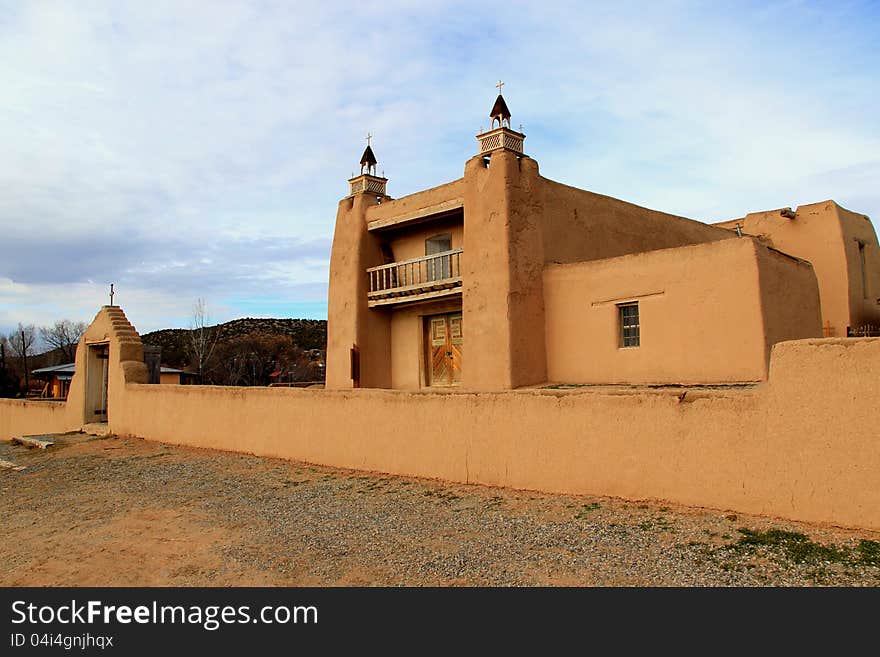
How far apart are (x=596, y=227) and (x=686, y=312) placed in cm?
503

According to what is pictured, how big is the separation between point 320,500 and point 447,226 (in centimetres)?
1027

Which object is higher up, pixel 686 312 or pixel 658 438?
pixel 686 312

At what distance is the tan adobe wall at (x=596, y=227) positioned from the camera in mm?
15547

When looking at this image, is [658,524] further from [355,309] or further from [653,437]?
[355,309]

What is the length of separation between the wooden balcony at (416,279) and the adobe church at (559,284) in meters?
0.05

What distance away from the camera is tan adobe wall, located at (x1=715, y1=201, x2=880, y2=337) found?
1847 centimetres

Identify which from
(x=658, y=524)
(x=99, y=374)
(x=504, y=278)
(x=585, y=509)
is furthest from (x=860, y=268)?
(x=99, y=374)

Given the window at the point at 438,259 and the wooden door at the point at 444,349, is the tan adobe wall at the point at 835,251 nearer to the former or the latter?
the window at the point at 438,259

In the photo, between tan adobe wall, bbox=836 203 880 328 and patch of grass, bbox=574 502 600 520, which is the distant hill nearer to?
tan adobe wall, bbox=836 203 880 328

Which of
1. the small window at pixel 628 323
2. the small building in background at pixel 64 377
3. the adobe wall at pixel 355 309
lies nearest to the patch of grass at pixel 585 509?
the small window at pixel 628 323

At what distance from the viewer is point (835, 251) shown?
61.1 feet
